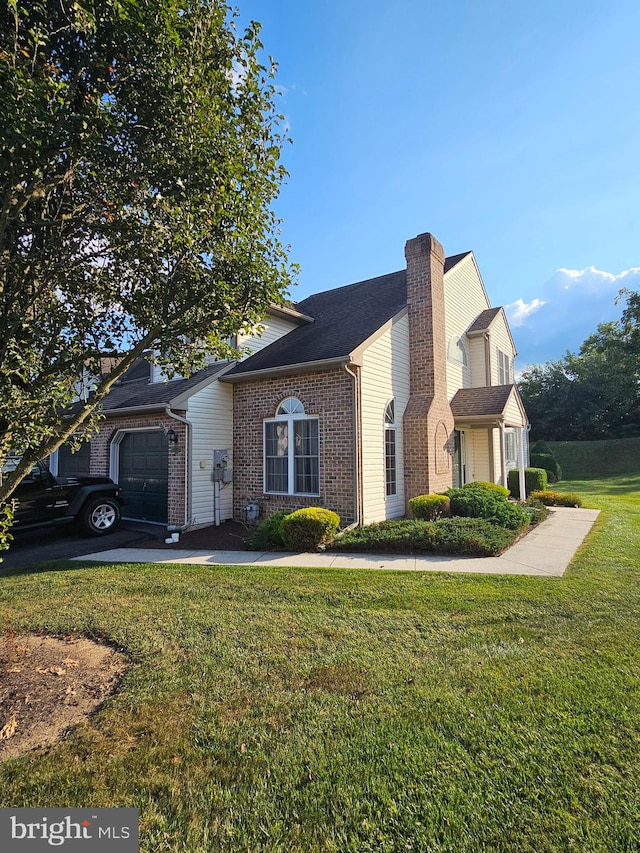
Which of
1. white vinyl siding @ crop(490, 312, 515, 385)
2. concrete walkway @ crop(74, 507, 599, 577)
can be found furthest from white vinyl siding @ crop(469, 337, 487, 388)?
concrete walkway @ crop(74, 507, 599, 577)

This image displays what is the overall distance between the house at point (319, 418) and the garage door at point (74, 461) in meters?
0.86

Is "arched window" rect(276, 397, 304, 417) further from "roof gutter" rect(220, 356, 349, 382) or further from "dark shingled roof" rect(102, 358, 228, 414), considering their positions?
"dark shingled roof" rect(102, 358, 228, 414)

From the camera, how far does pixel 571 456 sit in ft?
103

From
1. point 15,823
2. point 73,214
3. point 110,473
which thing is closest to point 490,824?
point 15,823

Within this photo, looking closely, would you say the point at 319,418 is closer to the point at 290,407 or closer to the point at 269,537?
the point at 290,407

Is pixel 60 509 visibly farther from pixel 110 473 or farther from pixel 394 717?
pixel 394 717

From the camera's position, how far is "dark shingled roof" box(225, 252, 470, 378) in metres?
10.3

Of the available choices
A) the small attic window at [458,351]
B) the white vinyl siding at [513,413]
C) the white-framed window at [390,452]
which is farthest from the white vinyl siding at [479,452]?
the white-framed window at [390,452]

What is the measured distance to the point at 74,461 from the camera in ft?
47.0

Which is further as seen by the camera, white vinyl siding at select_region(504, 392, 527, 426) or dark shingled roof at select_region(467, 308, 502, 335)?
dark shingled roof at select_region(467, 308, 502, 335)

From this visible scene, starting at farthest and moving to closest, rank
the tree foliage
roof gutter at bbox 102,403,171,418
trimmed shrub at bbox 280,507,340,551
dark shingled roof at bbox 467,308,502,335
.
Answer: the tree foliage
dark shingled roof at bbox 467,308,502,335
roof gutter at bbox 102,403,171,418
trimmed shrub at bbox 280,507,340,551

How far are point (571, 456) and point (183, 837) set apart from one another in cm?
3500

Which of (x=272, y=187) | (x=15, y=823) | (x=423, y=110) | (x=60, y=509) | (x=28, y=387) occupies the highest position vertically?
(x=423, y=110)

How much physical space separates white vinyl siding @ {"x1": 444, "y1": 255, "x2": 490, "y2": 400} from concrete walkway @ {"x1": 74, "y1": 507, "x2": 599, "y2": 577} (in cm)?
576
